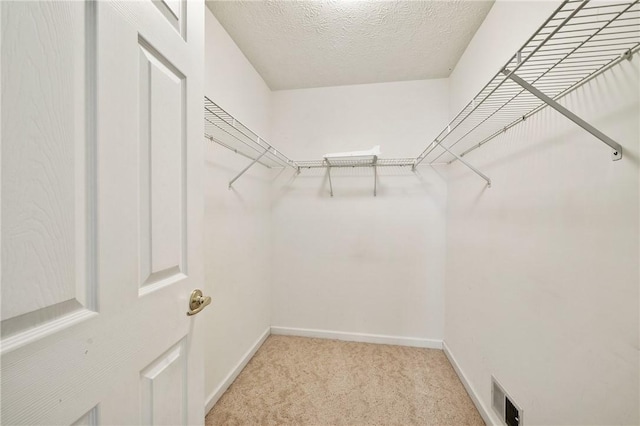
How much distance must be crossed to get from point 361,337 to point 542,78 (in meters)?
2.13

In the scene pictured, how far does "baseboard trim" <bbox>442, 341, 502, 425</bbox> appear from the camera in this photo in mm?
1264

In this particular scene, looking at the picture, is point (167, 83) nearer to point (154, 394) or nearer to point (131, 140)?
point (131, 140)

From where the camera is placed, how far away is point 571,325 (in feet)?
2.65

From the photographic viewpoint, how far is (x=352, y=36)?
155 cm

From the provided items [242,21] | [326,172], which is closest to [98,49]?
[242,21]

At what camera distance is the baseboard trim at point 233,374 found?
4.54ft

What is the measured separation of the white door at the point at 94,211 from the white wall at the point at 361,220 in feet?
5.09

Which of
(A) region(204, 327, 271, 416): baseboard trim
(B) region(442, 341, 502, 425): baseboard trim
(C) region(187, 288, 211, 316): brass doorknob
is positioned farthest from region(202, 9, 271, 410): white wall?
(B) region(442, 341, 502, 425): baseboard trim

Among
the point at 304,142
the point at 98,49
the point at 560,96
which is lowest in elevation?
the point at 98,49

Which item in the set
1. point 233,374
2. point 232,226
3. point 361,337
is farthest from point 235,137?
point 361,337

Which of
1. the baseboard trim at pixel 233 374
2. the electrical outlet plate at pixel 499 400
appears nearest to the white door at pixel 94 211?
the baseboard trim at pixel 233 374

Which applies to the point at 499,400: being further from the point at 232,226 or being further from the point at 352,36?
the point at 352,36

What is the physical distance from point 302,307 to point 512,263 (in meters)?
1.71

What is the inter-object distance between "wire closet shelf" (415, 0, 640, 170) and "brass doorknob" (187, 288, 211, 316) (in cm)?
111
